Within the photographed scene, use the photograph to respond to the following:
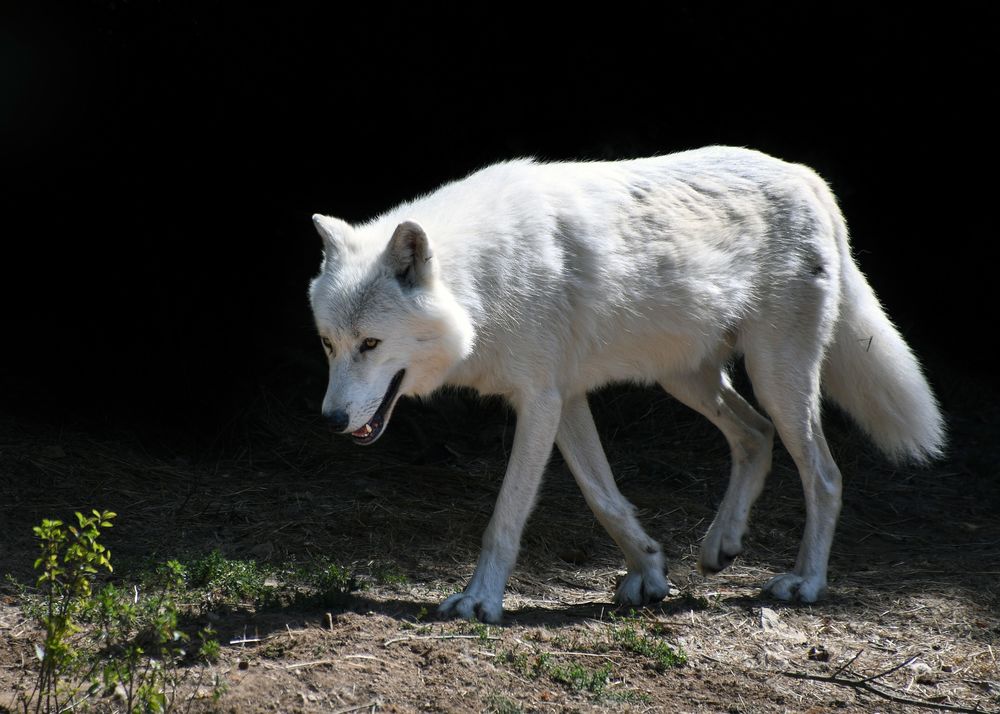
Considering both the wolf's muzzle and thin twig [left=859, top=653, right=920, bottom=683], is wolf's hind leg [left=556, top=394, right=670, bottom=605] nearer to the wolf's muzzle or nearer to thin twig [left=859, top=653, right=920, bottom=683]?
thin twig [left=859, top=653, right=920, bottom=683]

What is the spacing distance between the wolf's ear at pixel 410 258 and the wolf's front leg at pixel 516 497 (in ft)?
2.17

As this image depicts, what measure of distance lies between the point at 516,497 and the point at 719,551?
3.44ft

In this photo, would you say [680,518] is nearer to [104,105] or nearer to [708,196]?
[708,196]

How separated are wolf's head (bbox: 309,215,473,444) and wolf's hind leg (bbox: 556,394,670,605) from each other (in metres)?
0.76

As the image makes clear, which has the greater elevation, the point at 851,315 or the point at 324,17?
the point at 324,17

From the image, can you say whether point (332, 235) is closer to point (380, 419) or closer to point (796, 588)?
point (380, 419)

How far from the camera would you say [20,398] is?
595 centimetres

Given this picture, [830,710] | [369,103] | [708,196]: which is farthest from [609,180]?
[369,103]

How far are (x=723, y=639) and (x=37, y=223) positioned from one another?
4962mm

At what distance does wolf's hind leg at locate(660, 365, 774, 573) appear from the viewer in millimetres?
4426

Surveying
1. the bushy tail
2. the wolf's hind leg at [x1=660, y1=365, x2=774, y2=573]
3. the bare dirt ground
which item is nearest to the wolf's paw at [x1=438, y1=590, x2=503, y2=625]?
the bare dirt ground

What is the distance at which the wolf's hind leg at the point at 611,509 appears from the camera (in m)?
4.10

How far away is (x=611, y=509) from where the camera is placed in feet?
13.7

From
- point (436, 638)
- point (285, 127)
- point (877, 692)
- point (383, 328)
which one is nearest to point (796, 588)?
point (877, 692)
